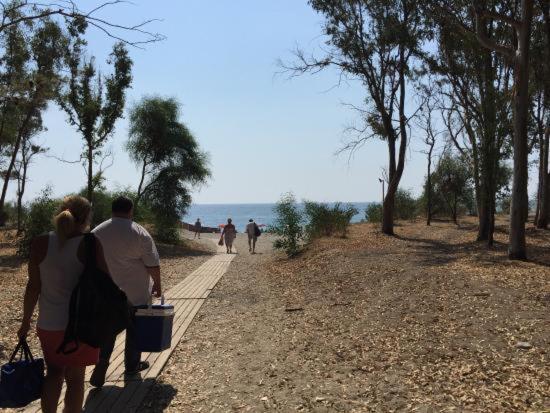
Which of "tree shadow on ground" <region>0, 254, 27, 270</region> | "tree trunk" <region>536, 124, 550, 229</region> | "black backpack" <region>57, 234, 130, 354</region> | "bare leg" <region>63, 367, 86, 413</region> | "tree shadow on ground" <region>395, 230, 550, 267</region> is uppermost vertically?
"tree trunk" <region>536, 124, 550, 229</region>

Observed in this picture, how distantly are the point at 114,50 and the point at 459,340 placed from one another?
62.6 ft

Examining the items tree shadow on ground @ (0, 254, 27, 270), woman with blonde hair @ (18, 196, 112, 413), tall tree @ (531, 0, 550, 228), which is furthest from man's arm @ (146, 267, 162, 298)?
tall tree @ (531, 0, 550, 228)

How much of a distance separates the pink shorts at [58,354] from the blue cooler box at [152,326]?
1314 millimetres

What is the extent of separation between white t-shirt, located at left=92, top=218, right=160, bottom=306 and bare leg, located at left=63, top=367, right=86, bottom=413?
1337 mm

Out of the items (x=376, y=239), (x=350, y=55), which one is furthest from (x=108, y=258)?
(x=350, y=55)

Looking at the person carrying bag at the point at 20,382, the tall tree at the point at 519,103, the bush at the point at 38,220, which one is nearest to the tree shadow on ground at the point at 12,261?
the bush at the point at 38,220

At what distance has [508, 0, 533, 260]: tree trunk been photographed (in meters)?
12.5

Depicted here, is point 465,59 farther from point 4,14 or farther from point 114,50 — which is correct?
point 4,14

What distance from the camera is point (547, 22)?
688 inches

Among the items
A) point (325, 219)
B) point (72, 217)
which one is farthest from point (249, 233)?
point (72, 217)

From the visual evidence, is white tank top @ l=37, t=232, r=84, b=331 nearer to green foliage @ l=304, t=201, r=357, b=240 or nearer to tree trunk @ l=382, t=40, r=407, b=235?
green foliage @ l=304, t=201, r=357, b=240

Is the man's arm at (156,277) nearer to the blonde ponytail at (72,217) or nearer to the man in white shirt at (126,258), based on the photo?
the man in white shirt at (126,258)

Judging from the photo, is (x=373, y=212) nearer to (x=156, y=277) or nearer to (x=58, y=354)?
(x=156, y=277)

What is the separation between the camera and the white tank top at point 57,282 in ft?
12.6
